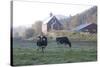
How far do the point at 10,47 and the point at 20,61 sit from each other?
0.56 feet

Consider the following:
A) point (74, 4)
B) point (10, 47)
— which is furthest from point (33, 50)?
point (74, 4)

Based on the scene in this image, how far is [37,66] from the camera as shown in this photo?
198cm

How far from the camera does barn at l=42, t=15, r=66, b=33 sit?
2.00m

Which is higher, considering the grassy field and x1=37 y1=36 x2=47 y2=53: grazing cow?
x1=37 y1=36 x2=47 y2=53: grazing cow

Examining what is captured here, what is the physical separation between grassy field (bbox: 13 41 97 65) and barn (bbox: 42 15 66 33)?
155mm

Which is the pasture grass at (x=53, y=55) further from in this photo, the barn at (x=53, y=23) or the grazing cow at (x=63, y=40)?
the barn at (x=53, y=23)

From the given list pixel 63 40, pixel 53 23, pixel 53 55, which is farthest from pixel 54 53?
pixel 53 23

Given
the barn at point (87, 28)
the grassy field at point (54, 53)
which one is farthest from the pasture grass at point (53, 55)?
the barn at point (87, 28)

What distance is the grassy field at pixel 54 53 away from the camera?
1.90m

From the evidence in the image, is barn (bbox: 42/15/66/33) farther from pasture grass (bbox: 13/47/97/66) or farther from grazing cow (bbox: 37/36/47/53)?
pasture grass (bbox: 13/47/97/66)

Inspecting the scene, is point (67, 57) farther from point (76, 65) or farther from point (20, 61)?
point (20, 61)

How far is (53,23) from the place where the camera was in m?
2.03

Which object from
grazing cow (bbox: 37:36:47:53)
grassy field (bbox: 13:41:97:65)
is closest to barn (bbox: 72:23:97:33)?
grassy field (bbox: 13:41:97:65)

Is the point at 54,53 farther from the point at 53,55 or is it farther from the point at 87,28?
the point at 87,28
